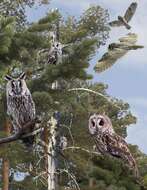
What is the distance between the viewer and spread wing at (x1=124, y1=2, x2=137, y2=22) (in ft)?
33.3

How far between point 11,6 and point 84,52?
11095mm

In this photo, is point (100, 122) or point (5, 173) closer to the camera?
point (100, 122)

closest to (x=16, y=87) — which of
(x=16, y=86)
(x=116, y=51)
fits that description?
(x=16, y=86)

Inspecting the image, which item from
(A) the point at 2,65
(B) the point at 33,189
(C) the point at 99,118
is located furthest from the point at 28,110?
(B) the point at 33,189

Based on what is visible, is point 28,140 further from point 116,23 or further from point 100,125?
point 116,23

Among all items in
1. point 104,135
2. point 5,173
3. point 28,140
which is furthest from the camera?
point 5,173

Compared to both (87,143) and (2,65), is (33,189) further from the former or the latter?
(2,65)

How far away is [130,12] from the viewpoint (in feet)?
33.6

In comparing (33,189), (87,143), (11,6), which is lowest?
(33,189)

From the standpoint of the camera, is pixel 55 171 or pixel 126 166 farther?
pixel 55 171

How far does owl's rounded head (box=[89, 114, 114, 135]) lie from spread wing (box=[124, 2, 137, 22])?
4.80 ft

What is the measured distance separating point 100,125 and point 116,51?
1.19 m

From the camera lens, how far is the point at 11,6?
25797mm

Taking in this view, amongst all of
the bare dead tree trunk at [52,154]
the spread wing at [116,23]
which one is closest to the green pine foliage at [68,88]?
the bare dead tree trunk at [52,154]
